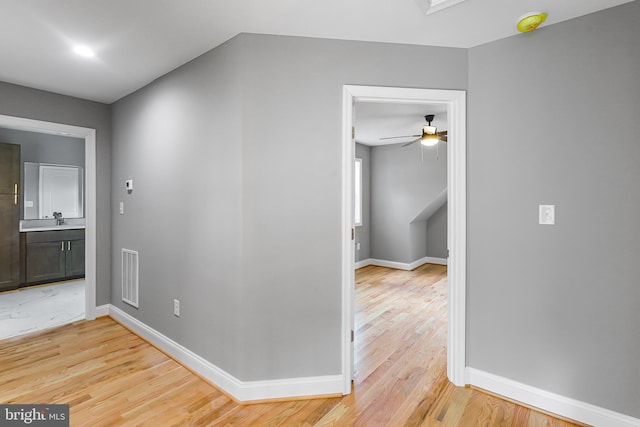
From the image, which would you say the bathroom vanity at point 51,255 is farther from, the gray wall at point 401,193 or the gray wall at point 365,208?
the gray wall at point 401,193

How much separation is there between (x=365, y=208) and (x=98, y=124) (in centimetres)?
448

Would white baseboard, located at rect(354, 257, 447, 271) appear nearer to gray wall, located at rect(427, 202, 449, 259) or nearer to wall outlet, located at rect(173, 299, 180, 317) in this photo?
gray wall, located at rect(427, 202, 449, 259)

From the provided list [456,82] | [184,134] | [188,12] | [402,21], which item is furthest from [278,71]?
[456,82]

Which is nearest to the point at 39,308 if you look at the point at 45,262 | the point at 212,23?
the point at 45,262

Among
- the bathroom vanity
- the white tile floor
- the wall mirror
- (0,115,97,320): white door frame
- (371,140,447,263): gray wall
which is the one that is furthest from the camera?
(371,140,447,263): gray wall

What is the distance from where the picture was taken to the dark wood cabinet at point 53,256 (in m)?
4.59

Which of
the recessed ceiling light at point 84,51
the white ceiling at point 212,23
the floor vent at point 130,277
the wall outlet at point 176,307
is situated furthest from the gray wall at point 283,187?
the floor vent at point 130,277

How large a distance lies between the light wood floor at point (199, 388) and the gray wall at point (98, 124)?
59cm

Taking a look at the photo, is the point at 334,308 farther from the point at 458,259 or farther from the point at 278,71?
the point at 278,71

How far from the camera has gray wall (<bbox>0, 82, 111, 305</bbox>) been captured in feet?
9.96

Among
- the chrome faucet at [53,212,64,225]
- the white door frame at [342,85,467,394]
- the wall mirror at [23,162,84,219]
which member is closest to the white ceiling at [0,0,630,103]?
the white door frame at [342,85,467,394]

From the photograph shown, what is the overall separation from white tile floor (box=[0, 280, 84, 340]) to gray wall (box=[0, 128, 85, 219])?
129 cm

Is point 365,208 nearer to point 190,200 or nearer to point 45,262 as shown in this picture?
point 190,200

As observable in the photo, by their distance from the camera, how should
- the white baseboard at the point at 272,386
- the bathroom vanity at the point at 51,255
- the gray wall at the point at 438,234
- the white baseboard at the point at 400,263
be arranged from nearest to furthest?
the white baseboard at the point at 272,386 < the bathroom vanity at the point at 51,255 < the white baseboard at the point at 400,263 < the gray wall at the point at 438,234
